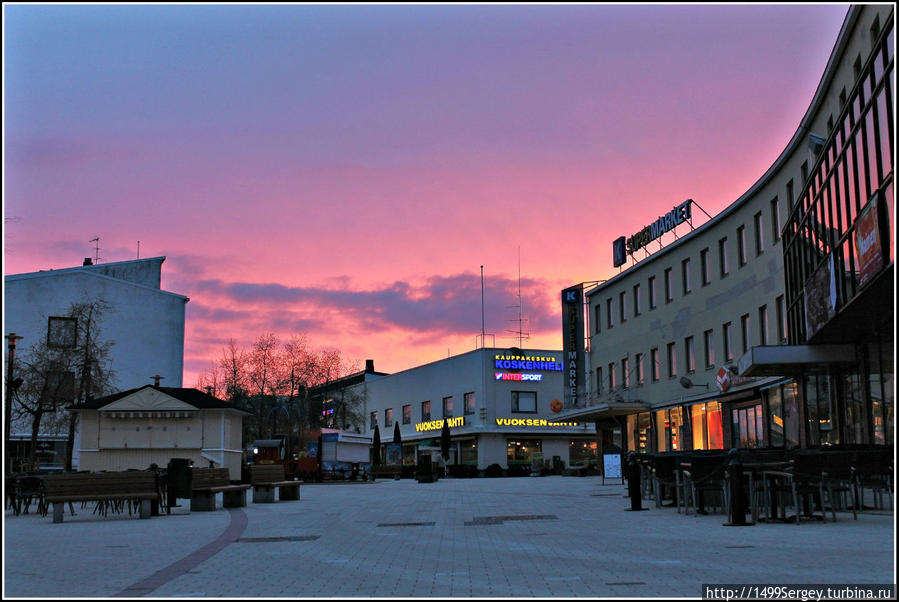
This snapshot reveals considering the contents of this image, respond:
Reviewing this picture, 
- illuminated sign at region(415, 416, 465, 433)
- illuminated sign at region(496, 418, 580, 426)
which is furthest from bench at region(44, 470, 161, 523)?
illuminated sign at region(415, 416, 465, 433)

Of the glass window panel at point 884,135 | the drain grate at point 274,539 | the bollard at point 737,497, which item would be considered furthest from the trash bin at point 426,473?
the glass window panel at point 884,135

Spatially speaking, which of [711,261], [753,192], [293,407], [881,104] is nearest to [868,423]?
[881,104]

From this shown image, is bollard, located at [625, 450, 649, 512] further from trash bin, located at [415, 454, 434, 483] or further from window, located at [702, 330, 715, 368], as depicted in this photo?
trash bin, located at [415, 454, 434, 483]

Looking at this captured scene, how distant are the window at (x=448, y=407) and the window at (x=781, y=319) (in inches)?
1692

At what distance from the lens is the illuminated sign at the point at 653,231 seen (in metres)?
42.2

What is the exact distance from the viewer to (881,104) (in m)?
15.8

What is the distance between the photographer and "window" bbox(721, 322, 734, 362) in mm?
37531

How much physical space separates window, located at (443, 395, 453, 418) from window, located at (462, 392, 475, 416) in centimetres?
214

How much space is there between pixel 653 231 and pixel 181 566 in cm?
3774

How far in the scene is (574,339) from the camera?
175 ft

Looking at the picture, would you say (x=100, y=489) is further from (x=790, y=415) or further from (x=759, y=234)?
(x=759, y=234)

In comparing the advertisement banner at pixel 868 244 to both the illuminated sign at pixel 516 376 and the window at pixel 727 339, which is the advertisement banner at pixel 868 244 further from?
the illuminated sign at pixel 516 376

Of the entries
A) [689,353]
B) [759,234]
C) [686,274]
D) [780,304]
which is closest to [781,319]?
[780,304]

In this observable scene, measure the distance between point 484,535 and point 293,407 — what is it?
5554cm
